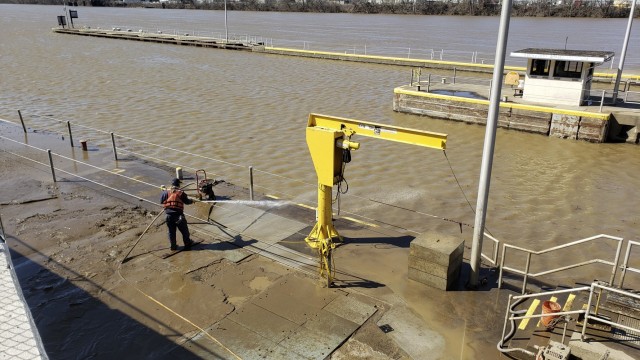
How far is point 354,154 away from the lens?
18.7 meters

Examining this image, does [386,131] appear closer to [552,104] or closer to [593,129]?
[593,129]

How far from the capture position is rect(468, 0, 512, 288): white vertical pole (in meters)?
7.54

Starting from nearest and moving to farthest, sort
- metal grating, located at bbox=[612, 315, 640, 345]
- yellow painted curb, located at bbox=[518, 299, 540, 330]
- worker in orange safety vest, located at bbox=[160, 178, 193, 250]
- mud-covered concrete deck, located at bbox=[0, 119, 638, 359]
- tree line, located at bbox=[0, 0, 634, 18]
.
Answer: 1. metal grating, located at bbox=[612, 315, 640, 345]
2. mud-covered concrete deck, located at bbox=[0, 119, 638, 359]
3. yellow painted curb, located at bbox=[518, 299, 540, 330]
4. worker in orange safety vest, located at bbox=[160, 178, 193, 250]
5. tree line, located at bbox=[0, 0, 634, 18]

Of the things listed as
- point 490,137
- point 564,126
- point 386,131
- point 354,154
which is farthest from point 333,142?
point 564,126

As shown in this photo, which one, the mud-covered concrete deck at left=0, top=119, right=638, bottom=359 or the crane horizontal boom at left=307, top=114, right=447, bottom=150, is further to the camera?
the crane horizontal boom at left=307, top=114, right=447, bottom=150

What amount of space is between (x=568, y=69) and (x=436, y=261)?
Answer: 1833cm

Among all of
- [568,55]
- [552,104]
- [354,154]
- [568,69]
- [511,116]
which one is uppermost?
[568,55]

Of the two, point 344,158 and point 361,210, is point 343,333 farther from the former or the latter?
point 361,210

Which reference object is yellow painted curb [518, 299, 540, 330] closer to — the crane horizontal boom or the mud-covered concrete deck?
the mud-covered concrete deck

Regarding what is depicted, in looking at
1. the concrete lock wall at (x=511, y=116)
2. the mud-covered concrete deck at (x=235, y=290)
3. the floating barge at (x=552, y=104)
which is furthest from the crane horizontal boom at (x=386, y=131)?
the floating barge at (x=552, y=104)

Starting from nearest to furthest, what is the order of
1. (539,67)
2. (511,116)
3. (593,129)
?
1. (593,129)
2. (511,116)
3. (539,67)

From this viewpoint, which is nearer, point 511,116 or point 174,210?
point 174,210

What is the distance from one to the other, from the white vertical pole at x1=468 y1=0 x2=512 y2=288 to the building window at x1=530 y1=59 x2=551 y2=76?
17.3m

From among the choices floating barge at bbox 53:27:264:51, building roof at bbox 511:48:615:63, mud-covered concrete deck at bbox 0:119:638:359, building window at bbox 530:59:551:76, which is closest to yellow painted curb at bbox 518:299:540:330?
mud-covered concrete deck at bbox 0:119:638:359
